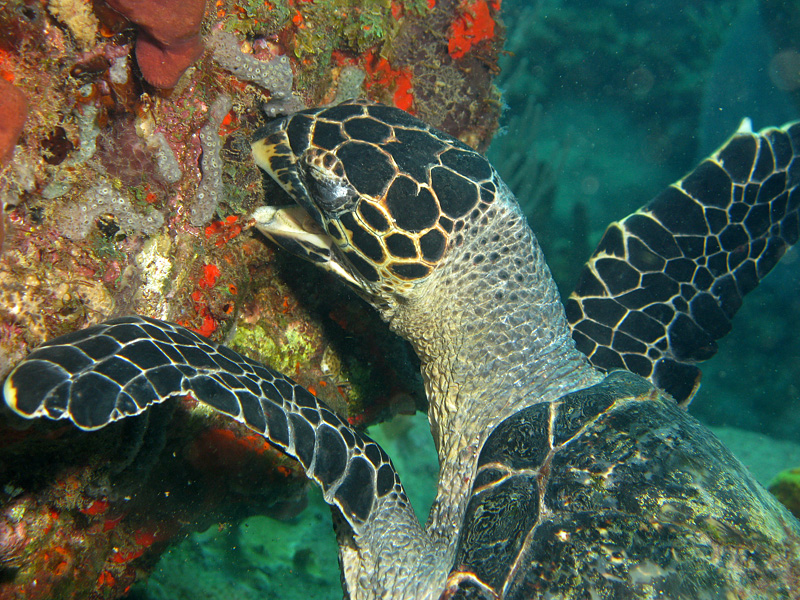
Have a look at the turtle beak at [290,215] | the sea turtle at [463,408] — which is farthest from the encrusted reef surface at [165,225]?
the sea turtle at [463,408]

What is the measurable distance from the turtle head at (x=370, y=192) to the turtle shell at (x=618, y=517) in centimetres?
105

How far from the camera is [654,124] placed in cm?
1123

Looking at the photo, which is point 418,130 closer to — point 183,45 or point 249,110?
point 249,110

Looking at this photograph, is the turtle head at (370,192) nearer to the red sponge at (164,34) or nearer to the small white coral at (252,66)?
the small white coral at (252,66)

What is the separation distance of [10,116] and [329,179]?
109 centimetres

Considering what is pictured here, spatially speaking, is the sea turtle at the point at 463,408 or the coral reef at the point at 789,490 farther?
the coral reef at the point at 789,490

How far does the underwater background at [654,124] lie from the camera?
8.49 m

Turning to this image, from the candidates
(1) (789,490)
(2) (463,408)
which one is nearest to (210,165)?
(2) (463,408)

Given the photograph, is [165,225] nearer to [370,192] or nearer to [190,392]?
[190,392]

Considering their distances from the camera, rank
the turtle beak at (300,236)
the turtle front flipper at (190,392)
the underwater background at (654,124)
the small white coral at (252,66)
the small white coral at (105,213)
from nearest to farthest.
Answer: the turtle front flipper at (190,392)
the small white coral at (105,213)
the small white coral at (252,66)
the turtle beak at (300,236)
the underwater background at (654,124)

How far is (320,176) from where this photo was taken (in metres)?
1.93

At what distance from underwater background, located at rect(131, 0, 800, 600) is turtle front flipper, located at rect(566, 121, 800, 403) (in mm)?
4171

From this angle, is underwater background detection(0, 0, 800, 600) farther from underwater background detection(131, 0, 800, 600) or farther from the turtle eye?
underwater background detection(131, 0, 800, 600)

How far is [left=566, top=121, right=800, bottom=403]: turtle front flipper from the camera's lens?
307 cm
